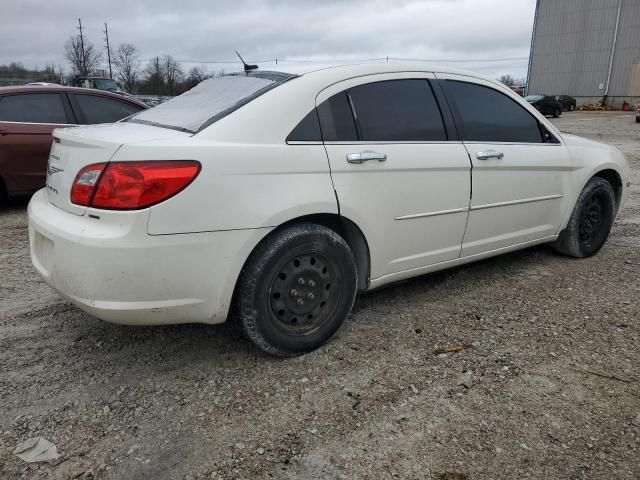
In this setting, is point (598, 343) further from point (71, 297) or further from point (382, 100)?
point (71, 297)

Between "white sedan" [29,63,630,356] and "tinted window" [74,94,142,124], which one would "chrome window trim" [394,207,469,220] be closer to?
"white sedan" [29,63,630,356]

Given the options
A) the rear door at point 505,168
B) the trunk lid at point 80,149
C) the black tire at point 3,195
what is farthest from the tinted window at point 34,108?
the rear door at point 505,168

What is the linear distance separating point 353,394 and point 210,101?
176 cm

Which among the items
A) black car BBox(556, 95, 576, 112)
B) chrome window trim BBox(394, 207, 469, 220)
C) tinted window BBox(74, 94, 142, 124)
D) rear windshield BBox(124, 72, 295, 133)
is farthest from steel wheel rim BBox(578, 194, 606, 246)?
black car BBox(556, 95, 576, 112)

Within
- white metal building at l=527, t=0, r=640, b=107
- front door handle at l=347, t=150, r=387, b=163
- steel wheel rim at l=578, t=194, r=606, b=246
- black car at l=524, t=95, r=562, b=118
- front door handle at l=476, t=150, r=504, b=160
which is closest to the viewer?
front door handle at l=347, t=150, r=387, b=163

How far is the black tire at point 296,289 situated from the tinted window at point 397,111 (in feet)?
2.26

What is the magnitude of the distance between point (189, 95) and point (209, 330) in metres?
Result: 1.49

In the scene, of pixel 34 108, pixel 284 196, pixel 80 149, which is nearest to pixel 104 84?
pixel 34 108

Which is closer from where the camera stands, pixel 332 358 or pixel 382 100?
pixel 332 358

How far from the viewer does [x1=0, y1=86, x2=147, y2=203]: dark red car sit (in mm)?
5801

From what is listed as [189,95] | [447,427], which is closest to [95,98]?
[189,95]

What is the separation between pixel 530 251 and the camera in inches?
185

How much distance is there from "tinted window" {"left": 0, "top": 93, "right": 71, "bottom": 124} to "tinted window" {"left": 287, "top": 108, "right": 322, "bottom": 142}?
15.4 feet

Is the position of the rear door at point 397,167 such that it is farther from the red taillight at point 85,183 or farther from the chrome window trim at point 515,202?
the red taillight at point 85,183
